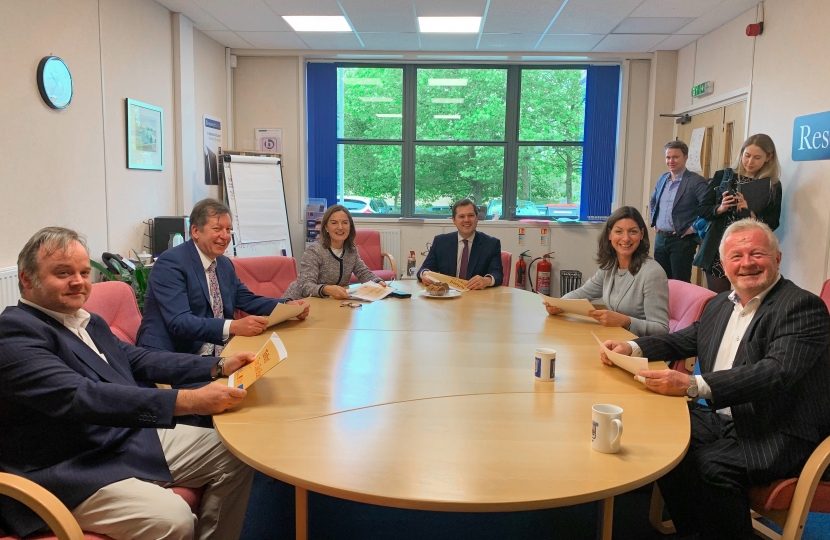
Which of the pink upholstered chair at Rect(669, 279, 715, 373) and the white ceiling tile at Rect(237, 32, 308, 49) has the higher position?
the white ceiling tile at Rect(237, 32, 308, 49)

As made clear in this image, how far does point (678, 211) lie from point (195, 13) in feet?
15.5

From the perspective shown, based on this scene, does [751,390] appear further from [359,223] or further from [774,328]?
[359,223]

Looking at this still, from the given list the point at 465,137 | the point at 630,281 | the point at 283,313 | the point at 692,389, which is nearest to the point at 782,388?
the point at 692,389

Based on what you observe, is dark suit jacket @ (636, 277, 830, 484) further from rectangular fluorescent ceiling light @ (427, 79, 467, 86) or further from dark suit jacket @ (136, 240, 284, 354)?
rectangular fluorescent ceiling light @ (427, 79, 467, 86)

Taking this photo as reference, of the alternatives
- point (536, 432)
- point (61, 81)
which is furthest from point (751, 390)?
point (61, 81)

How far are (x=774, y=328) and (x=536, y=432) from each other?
0.87 metres

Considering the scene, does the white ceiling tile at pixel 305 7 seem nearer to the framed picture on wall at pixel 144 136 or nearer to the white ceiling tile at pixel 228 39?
the white ceiling tile at pixel 228 39

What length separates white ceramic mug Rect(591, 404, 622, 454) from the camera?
1.41 meters

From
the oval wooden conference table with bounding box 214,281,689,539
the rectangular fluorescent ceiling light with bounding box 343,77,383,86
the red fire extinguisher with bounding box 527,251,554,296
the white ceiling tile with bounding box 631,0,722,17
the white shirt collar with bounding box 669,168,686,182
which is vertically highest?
the white ceiling tile with bounding box 631,0,722,17

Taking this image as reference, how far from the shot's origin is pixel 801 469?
5.54 feet

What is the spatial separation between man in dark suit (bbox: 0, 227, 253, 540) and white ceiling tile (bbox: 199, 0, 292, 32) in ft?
13.0

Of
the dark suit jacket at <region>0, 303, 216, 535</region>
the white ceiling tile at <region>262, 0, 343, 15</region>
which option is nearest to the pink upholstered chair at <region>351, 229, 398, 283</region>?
the white ceiling tile at <region>262, 0, 343, 15</region>

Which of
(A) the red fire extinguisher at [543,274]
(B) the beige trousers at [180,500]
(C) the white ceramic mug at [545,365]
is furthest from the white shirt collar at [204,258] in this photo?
(A) the red fire extinguisher at [543,274]

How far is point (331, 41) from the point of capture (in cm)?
621
